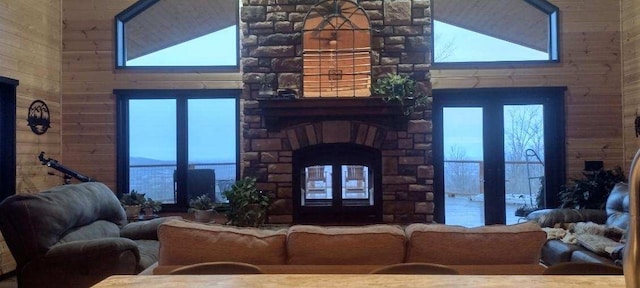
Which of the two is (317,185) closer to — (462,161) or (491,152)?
(462,161)

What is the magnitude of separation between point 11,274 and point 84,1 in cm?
351

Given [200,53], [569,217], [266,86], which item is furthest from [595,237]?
[200,53]

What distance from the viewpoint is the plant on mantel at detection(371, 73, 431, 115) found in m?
5.74

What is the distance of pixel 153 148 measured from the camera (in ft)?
21.4

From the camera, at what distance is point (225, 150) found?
6.50 m

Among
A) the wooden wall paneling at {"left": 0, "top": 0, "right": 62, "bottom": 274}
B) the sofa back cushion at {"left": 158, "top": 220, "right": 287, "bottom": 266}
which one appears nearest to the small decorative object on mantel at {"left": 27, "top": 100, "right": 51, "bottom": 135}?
the wooden wall paneling at {"left": 0, "top": 0, "right": 62, "bottom": 274}

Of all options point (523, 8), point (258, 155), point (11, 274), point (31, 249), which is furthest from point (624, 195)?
point (11, 274)

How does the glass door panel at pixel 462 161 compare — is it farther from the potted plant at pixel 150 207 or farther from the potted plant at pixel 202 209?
the potted plant at pixel 150 207

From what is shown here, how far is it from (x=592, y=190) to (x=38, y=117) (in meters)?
6.60

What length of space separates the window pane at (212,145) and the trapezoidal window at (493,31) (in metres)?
2.92

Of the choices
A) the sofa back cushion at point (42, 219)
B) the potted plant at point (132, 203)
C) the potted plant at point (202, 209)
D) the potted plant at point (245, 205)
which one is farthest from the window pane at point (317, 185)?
the sofa back cushion at point (42, 219)

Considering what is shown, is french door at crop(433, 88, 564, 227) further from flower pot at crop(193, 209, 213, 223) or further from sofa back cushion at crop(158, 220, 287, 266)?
sofa back cushion at crop(158, 220, 287, 266)

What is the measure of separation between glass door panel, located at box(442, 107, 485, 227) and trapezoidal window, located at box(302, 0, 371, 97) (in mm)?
1360

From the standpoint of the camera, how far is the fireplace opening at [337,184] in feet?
20.0
